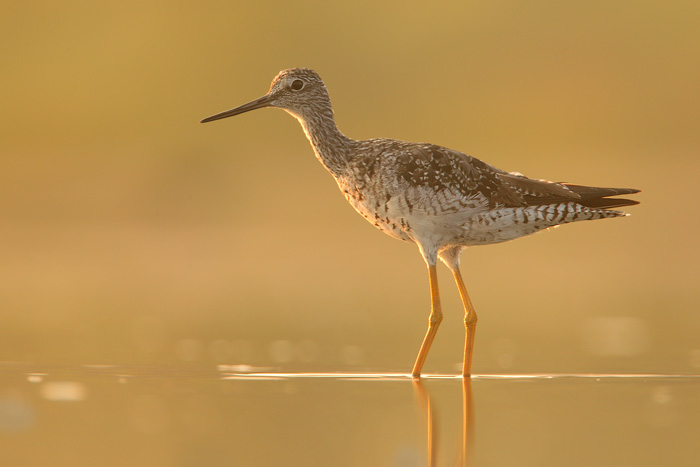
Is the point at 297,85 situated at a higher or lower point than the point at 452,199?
higher

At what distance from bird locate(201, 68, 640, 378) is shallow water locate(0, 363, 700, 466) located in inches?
51.0

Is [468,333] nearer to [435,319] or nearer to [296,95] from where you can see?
[435,319]

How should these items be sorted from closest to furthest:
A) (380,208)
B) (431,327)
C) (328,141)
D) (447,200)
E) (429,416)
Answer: (429,416) → (447,200) → (380,208) → (431,327) → (328,141)

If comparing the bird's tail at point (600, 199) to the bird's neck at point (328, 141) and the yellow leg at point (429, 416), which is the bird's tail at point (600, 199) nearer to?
the bird's neck at point (328, 141)

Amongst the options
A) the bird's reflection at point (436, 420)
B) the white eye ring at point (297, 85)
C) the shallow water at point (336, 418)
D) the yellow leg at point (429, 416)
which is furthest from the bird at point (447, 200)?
the shallow water at point (336, 418)

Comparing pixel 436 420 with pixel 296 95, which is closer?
pixel 436 420

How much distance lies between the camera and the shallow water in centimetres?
665

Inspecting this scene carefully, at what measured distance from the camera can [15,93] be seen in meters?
51.1

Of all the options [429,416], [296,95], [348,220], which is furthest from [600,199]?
[348,220]

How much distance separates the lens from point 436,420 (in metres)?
7.82

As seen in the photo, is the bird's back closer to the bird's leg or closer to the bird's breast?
the bird's breast

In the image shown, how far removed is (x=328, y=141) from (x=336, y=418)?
3.86 metres

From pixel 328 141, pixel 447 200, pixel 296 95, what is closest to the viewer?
pixel 447 200

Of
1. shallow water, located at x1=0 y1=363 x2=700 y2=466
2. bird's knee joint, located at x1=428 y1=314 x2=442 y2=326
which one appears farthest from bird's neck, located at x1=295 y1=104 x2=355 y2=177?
shallow water, located at x1=0 y1=363 x2=700 y2=466
